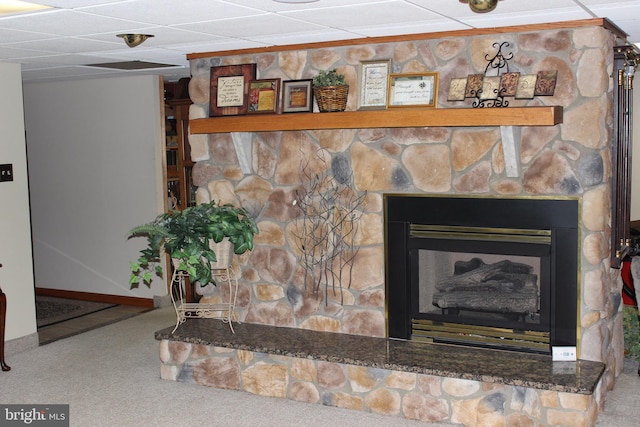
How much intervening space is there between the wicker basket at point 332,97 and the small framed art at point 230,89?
529mm

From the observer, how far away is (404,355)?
400 cm

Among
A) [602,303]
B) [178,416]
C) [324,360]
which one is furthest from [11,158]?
[602,303]

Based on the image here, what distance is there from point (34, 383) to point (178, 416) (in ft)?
3.75

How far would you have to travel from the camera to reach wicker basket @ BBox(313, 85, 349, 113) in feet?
13.5

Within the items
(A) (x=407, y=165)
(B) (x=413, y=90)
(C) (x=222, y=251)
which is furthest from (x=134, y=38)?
(A) (x=407, y=165)

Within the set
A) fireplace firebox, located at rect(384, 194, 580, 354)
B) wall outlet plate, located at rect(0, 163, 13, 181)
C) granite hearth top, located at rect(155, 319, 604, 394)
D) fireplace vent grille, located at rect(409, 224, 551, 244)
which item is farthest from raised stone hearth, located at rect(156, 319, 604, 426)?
wall outlet plate, located at rect(0, 163, 13, 181)

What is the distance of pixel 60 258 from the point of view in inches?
271

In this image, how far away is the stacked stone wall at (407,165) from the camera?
373cm

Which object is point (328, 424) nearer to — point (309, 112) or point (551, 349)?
point (551, 349)

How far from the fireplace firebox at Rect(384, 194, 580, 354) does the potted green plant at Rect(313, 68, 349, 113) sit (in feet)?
1.89

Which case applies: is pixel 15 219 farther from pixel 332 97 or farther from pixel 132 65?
pixel 332 97

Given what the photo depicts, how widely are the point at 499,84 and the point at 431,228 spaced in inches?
33.4

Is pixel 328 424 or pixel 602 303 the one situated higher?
pixel 602 303

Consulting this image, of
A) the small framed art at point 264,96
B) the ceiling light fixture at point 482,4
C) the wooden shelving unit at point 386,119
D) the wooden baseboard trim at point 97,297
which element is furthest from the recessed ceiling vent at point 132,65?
the ceiling light fixture at point 482,4
